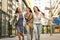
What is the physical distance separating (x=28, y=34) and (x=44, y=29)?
0.87 ft

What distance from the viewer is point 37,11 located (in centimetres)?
3016

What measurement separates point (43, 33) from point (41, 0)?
52 centimetres

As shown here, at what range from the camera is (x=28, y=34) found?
1187 inches

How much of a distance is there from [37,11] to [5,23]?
54 cm

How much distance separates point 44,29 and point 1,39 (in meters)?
0.70

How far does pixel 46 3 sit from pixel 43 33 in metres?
0.48

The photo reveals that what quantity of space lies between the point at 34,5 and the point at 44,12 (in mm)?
195

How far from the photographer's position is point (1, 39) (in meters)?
30.2

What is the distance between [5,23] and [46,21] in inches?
25.6

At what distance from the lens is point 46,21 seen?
30.2 metres

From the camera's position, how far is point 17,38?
3014 centimetres

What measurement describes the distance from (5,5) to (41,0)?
22.8 inches

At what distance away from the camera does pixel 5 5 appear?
30.2m

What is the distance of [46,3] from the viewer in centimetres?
3019
